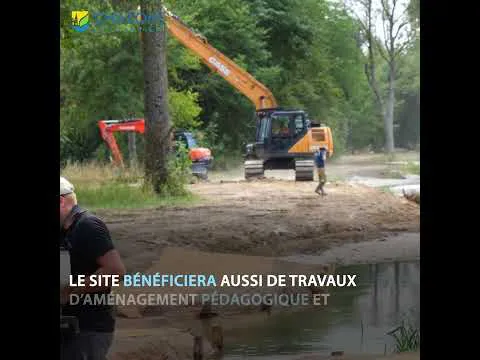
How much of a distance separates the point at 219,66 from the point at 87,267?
18659 millimetres

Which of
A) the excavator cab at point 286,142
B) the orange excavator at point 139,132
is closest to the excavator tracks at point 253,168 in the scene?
the excavator cab at point 286,142

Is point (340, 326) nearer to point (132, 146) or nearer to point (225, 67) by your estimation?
point (132, 146)

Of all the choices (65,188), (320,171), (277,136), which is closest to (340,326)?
(65,188)

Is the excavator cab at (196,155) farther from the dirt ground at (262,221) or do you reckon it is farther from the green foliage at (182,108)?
the dirt ground at (262,221)

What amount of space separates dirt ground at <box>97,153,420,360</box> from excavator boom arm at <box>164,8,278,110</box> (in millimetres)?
2605

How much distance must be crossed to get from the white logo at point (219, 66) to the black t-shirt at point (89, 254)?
705 inches

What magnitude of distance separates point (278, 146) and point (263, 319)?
41.5ft

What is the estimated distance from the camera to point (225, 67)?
78.4 feet

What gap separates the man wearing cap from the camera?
4973 mm

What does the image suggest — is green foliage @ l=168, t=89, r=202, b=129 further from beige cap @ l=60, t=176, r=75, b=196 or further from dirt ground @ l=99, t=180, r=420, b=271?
beige cap @ l=60, t=176, r=75, b=196

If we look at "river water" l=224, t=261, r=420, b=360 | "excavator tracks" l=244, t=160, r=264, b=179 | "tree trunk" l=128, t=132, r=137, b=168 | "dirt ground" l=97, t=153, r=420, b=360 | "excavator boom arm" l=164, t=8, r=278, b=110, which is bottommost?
"river water" l=224, t=261, r=420, b=360

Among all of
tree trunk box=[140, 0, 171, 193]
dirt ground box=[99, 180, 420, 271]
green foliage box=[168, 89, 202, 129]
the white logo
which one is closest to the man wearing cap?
dirt ground box=[99, 180, 420, 271]
